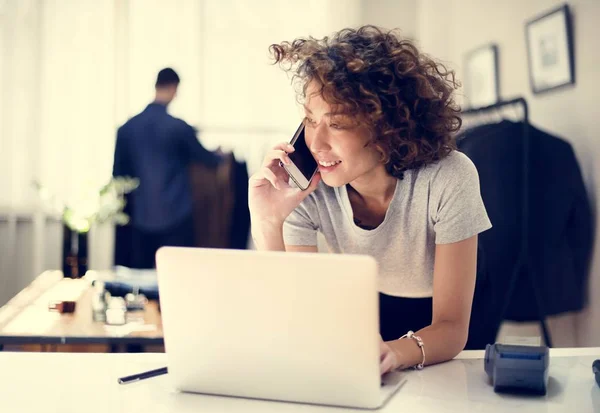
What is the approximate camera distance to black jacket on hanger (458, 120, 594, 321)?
2625mm

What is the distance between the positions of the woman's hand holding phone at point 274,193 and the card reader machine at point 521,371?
24.7 inches

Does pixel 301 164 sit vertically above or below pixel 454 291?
above

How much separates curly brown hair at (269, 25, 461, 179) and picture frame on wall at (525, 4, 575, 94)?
4.63 feet

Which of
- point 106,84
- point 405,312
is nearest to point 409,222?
point 405,312

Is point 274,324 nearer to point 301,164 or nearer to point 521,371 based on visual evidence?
point 521,371

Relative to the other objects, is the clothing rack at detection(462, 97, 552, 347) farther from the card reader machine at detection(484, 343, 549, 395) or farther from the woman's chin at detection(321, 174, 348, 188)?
the card reader machine at detection(484, 343, 549, 395)

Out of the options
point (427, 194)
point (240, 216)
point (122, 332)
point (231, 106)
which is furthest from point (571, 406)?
point (231, 106)

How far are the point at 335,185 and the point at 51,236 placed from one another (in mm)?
2646

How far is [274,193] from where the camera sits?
1504 millimetres

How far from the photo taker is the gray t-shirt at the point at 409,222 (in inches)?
51.8

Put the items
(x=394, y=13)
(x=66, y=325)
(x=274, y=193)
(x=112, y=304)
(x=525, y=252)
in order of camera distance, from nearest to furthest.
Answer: (x=274, y=193) < (x=66, y=325) < (x=112, y=304) < (x=525, y=252) < (x=394, y=13)

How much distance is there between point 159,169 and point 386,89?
7.69 feet

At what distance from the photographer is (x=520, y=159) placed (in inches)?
107

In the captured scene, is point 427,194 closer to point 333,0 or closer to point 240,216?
point 240,216
